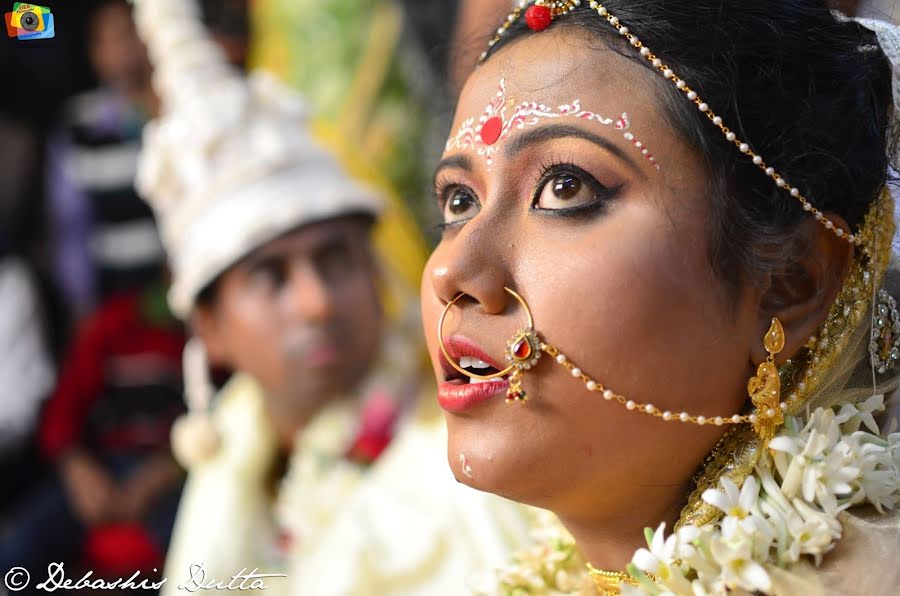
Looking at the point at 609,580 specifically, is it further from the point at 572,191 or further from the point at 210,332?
the point at 210,332

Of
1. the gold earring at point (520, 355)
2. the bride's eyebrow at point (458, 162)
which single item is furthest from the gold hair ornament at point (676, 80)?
the gold earring at point (520, 355)

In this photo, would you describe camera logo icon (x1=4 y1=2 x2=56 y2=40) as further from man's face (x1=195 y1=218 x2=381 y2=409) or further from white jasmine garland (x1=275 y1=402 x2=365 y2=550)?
white jasmine garland (x1=275 y1=402 x2=365 y2=550)

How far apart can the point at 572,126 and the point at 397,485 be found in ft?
4.55

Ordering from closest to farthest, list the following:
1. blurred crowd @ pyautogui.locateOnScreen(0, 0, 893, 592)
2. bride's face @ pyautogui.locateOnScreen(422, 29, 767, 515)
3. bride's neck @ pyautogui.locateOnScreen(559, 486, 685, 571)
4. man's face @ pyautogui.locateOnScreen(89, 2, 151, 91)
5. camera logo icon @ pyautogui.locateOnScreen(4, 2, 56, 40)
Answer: bride's face @ pyautogui.locateOnScreen(422, 29, 767, 515), bride's neck @ pyautogui.locateOnScreen(559, 486, 685, 571), camera logo icon @ pyautogui.locateOnScreen(4, 2, 56, 40), blurred crowd @ pyautogui.locateOnScreen(0, 0, 893, 592), man's face @ pyautogui.locateOnScreen(89, 2, 151, 91)

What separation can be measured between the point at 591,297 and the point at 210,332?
6.68 feet

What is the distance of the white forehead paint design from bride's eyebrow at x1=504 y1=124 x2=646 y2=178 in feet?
0.05

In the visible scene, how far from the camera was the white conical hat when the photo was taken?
2.96 m

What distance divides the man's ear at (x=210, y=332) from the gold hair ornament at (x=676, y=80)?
1.82 m

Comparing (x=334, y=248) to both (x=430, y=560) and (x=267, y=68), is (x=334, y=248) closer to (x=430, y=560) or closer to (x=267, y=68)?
(x=430, y=560)

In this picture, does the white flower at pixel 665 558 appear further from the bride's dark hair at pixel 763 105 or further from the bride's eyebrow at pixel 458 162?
the bride's eyebrow at pixel 458 162

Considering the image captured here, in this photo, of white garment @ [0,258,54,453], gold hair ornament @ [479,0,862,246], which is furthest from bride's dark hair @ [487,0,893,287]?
white garment @ [0,258,54,453]

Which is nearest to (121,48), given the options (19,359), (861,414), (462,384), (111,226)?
(111,226)

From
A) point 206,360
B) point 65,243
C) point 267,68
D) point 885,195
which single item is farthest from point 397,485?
point 65,243

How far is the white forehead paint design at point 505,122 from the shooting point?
1445 millimetres
